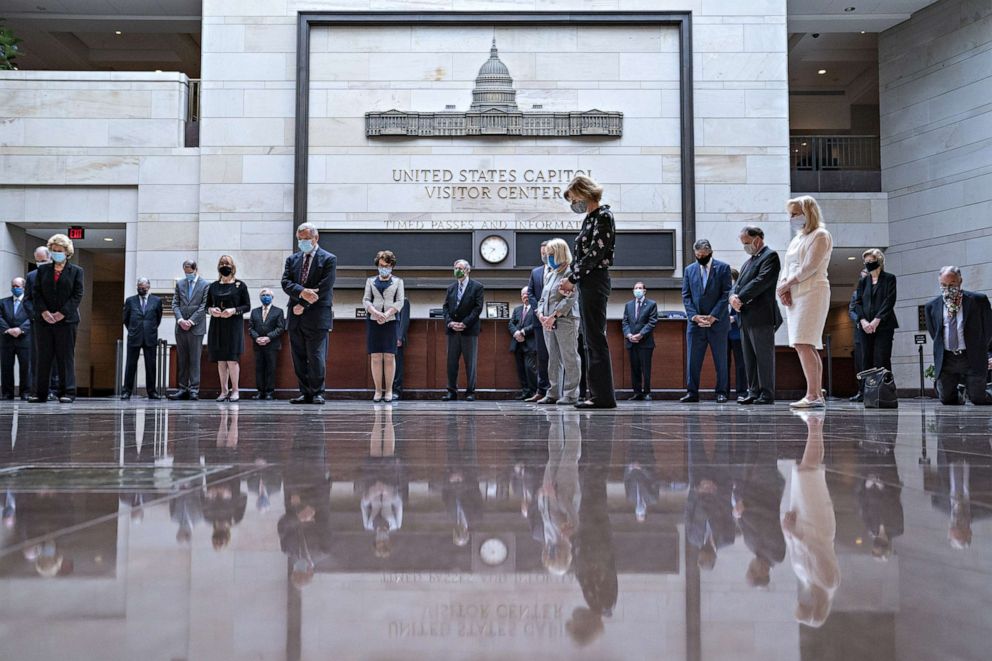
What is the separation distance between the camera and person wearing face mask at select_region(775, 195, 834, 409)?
518cm

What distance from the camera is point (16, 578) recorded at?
672mm

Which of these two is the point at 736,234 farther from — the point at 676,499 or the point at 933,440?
the point at 676,499

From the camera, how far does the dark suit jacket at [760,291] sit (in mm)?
5980

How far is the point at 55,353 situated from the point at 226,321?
1725mm

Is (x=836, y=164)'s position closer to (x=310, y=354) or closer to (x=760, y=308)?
(x=760, y=308)

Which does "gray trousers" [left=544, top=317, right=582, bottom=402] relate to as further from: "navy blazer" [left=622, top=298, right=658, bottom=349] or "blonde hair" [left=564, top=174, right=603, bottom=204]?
"navy blazer" [left=622, top=298, right=658, bottom=349]

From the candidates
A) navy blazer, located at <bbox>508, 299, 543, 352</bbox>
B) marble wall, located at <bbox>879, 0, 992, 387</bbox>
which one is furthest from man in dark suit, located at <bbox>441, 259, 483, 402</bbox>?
marble wall, located at <bbox>879, 0, 992, 387</bbox>

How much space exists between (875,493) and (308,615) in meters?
1.00

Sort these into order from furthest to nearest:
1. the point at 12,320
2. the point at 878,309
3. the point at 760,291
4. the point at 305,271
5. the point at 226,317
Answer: the point at 12,320 < the point at 226,317 < the point at 878,309 < the point at 305,271 < the point at 760,291

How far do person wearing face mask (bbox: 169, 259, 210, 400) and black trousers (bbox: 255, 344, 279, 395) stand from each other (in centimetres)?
68

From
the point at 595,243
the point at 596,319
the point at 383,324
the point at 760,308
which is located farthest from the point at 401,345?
the point at 595,243

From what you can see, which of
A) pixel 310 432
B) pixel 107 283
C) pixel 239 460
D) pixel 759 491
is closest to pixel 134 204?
pixel 107 283

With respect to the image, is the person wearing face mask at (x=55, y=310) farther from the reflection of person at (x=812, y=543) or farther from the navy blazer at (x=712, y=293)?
the reflection of person at (x=812, y=543)

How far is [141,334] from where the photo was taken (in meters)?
10.3
